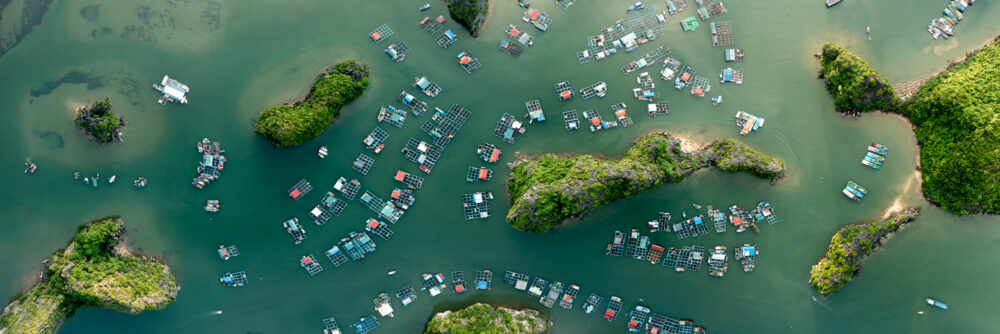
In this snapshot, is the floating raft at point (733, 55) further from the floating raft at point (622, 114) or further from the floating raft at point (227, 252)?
the floating raft at point (227, 252)

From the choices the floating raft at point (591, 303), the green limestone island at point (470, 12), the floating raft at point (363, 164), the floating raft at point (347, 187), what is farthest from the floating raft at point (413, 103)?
the floating raft at point (591, 303)

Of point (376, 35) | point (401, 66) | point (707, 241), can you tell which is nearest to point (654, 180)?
point (707, 241)

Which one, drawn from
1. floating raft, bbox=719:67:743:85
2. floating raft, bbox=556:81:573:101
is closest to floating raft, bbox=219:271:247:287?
floating raft, bbox=556:81:573:101

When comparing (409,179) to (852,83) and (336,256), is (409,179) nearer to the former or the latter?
(336,256)

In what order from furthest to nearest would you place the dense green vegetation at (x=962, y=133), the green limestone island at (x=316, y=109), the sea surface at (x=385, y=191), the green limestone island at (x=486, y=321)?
the sea surface at (x=385, y=191)
the green limestone island at (x=486, y=321)
the green limestone island at (x=316, y=109)
the dense green vegetation at (x=962, y=133)

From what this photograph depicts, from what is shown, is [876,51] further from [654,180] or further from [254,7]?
[254,7]

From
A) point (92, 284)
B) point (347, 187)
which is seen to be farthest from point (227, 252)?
point (347, 187)
